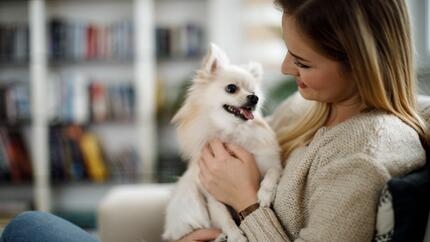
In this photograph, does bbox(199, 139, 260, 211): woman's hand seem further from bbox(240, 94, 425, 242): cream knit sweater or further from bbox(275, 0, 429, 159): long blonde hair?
bbox(275, 0, 429, 159): long blonde hair

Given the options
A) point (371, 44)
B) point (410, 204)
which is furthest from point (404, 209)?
point (371, 44)

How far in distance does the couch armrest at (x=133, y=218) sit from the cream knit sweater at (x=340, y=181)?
0.68 metres

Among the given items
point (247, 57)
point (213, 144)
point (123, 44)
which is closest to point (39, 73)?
point (123, 44)

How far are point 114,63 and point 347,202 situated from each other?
2878 mm

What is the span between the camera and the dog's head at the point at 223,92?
1415 millimetres

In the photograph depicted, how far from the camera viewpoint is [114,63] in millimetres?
3555

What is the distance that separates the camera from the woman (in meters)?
0.93

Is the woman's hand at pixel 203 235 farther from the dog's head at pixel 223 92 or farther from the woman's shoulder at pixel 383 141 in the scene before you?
the woman's shoulder at pixel 383 141

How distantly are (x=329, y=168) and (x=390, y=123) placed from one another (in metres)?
0.17

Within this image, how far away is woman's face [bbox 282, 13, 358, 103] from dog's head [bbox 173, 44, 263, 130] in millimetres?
274

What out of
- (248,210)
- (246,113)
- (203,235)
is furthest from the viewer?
(246,113)

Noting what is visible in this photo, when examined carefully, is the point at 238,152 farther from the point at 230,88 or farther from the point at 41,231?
the point at 41,231

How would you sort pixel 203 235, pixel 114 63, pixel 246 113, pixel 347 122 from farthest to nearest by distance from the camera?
pixel 114 63
pixel 246 113
pixel 203 235
pixel 347 122

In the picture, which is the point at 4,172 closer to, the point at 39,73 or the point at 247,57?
the point at 39,73
